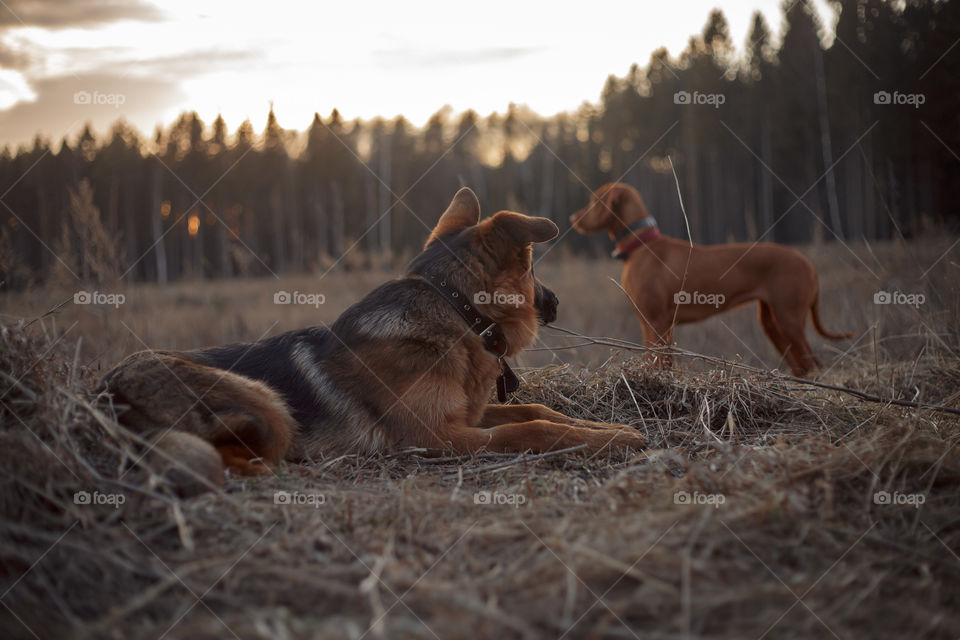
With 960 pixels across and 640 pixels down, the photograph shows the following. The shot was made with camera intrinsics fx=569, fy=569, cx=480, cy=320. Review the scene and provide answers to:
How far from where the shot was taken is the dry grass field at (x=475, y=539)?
5.16 feet

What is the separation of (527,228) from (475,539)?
6.80ft

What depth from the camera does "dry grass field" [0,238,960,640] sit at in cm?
157

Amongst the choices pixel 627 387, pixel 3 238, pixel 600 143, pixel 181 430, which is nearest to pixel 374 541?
pixel 181 430

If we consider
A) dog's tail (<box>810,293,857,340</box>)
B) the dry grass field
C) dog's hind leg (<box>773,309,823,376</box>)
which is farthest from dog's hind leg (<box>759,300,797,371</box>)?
the dry grass field

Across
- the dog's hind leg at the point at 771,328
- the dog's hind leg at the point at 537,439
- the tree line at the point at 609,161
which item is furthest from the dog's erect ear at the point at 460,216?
the tree line at the point at 609,161

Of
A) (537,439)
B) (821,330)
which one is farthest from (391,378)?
(821,330)

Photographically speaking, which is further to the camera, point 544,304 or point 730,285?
point 730,285

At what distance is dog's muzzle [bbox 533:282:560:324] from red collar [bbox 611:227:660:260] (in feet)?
13.8

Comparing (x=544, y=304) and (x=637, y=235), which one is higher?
(x=637, y=235)

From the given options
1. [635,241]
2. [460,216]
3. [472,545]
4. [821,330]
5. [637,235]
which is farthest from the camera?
[635,241]

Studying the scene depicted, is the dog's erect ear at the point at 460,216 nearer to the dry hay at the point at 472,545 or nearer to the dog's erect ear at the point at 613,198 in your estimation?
the dry hay at the point at 472,545

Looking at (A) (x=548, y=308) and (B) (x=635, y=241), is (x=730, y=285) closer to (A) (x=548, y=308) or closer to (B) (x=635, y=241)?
(B) (x=635, y=241)

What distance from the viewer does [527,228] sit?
359cm

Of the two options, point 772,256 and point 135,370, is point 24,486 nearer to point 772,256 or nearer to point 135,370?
point 135,370
